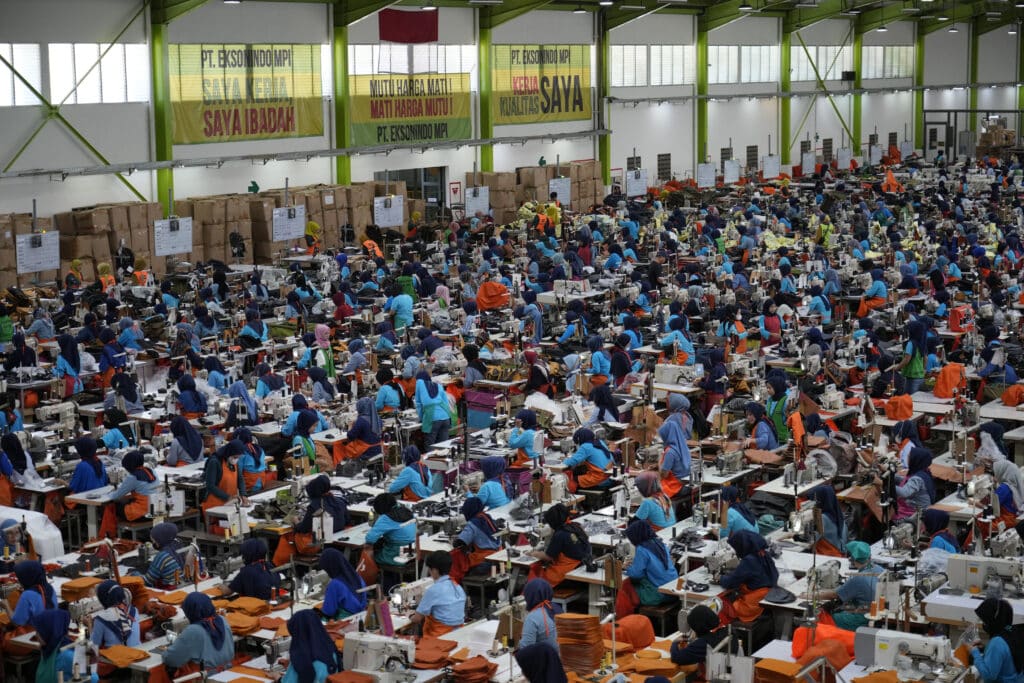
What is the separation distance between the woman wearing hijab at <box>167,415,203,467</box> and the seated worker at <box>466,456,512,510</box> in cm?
363

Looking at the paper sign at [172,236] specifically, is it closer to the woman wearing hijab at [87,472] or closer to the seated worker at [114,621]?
the woman wearing hijab at [87,472]

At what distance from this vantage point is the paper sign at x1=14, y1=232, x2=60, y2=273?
28422mm

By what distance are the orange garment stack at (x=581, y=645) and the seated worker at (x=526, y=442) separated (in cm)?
529

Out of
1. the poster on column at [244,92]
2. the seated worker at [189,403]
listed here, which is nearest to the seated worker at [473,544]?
the seated worker at [189,403]

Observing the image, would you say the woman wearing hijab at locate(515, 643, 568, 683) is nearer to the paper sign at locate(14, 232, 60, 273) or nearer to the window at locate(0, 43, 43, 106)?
the paper sign at locate(14, 232, 60, 273)

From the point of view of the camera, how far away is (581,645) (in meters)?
11.5

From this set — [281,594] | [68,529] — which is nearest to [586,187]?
[68,529]

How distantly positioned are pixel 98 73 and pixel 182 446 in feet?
54.5

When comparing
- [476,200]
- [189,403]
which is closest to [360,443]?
[189,403]

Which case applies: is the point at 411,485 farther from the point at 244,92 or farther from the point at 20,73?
the point at 244,92

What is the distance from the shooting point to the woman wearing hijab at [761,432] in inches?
700

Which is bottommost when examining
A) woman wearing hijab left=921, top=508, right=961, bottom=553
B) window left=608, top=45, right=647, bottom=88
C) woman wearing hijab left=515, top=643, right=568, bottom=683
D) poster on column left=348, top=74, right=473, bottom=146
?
woman wearing hijab left=515, top=643, right=568, bottom=683

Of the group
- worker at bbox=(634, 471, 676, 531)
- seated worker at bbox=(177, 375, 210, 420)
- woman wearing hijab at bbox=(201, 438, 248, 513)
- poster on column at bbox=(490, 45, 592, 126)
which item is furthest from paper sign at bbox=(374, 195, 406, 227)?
worker at bbox=(634, 471, 676, 531)

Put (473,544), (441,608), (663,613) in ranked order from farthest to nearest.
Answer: (473,544) → (663,613) → (441,608)
